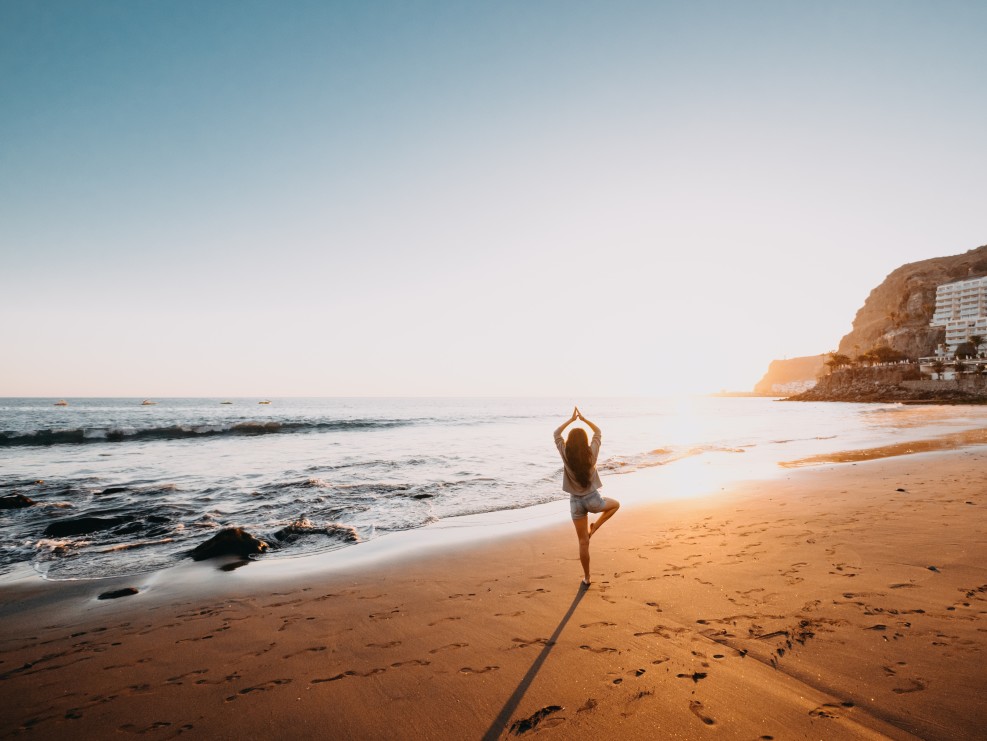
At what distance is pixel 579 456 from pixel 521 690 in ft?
10.6

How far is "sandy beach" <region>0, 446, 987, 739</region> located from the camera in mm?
3520

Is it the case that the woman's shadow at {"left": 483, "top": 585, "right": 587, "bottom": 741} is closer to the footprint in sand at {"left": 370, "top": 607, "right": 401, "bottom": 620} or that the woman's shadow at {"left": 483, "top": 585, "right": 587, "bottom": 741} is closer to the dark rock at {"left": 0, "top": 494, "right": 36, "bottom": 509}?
the footprint in sand at {"left": 370, "top": 607, "right": 401, "bottom": 620}

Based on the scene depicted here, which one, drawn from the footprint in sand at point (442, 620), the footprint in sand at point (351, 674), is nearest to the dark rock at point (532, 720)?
the footprint in sand at point (351, 674)

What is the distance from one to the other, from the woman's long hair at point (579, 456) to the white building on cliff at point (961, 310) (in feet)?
535

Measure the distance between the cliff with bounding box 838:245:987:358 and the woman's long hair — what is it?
173769 mm

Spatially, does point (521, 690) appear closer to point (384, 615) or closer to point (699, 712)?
point (699, 712)

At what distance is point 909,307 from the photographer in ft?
498

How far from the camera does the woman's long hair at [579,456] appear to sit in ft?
21.5

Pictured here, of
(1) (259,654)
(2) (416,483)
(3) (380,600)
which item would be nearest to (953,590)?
(3) (380,600)

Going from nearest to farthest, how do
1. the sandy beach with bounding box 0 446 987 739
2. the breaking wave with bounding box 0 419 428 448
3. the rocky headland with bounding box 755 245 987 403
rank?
the sandy beach with bounding box 0 446 987 739
the breaking wave with bounding box 0 419 428 448
the rocky headland with bounding box 755 245 987 403

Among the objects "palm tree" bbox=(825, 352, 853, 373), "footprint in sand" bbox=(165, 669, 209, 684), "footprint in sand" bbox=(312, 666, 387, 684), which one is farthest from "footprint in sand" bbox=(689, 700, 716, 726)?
"palm tree" bbox=(825, 352, 853, 373)

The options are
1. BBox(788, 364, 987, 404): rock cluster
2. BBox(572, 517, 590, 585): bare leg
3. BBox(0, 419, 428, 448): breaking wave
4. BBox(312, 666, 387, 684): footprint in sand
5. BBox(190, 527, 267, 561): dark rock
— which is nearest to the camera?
BBox(312, 666, 387, 684): footprint in sand

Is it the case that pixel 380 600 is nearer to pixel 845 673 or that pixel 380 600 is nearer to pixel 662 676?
pixel 662 676

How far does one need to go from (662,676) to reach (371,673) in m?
2.60
